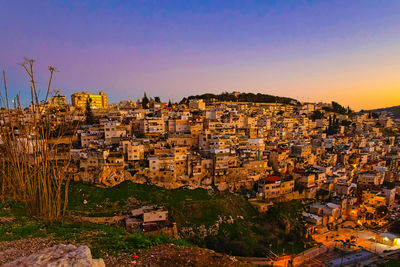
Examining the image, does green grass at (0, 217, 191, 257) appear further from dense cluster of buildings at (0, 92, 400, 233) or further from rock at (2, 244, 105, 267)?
dense cluster of buildings at (0, 92, 400, 233)

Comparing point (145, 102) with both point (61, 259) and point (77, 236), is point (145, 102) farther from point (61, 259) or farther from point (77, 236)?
point (61, 259)

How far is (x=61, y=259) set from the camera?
342 centimetres

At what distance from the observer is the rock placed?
11.0 feet

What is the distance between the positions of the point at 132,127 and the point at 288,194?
21.9 meters

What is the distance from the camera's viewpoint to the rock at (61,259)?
11.0 ft

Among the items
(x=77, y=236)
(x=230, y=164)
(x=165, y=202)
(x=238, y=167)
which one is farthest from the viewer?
(x=238, y=167)

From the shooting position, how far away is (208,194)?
2270 centimetres

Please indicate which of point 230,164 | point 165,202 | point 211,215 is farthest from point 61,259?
point 230,164

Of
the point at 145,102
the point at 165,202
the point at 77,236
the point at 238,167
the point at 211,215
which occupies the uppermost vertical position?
the point at 145,102

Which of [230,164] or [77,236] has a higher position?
[77,236]

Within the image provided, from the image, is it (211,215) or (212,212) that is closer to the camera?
(211,215)

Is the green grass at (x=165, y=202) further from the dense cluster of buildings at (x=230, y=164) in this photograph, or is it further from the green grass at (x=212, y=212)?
the dense cluster of buildings at (x=230, y=164)

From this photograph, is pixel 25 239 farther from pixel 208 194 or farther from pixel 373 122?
pixel 373 122

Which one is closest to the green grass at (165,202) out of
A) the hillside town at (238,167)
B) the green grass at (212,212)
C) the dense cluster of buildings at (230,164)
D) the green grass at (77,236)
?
the green grass at (212,212)
